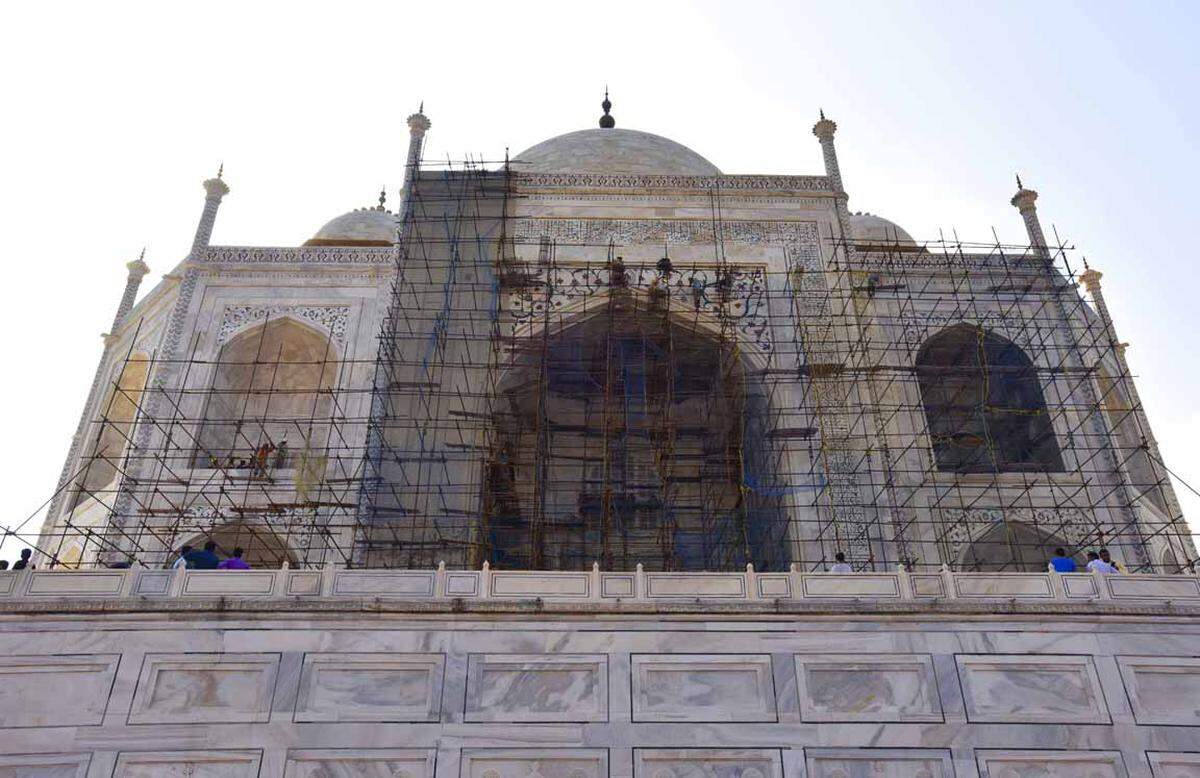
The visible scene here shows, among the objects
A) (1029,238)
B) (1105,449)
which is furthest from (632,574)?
(1029,238)

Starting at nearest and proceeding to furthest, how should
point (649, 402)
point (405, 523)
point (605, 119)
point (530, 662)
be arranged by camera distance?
point (530, 662), point (405, 523), point (649, 402), point (605, 119)

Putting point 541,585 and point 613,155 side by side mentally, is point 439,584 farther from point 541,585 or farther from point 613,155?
point 613,155

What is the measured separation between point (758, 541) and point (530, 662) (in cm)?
549

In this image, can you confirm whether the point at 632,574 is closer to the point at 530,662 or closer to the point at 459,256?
the point at 530,662

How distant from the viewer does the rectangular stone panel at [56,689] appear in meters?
7.10

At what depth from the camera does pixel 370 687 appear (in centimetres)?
735

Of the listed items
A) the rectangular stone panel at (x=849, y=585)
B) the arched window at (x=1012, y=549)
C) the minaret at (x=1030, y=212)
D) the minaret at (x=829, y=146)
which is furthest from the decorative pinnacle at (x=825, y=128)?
the rectangular stone panel at (x=849, y=585)

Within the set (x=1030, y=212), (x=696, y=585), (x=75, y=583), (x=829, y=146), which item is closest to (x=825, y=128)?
(x=829, y=146)

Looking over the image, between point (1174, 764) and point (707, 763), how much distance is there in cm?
322

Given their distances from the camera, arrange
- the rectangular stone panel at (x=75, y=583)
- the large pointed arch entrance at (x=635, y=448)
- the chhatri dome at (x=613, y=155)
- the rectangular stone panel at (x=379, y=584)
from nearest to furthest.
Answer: the rectangular stone panel at (x=75, y=583) → the rectangular stone panel at (x=379, y=584) → the large pointed arch entrance at (x=635, y=448) → the chhatri dome at (x=613, y=155)

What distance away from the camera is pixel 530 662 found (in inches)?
294

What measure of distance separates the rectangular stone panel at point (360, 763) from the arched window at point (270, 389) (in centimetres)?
563

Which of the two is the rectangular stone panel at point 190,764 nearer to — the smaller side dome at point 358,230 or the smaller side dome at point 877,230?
the smaller side dome at point 358,230

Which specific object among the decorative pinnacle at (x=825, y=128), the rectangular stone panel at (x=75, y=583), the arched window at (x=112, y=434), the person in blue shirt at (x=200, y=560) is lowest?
the rectangular stone panel at (x=75, y=583)
